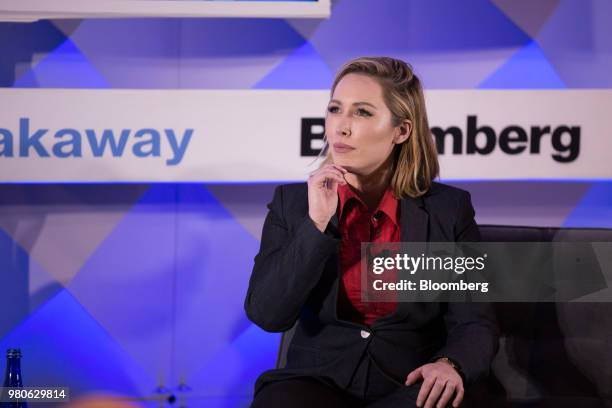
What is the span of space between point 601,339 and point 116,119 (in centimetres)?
199

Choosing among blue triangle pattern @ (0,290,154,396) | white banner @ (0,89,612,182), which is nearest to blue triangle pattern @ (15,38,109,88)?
white banner @ (0,89,612,182)

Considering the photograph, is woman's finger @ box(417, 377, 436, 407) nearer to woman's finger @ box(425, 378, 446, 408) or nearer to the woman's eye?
woman's finger @ box(425, 378, 446, 408)

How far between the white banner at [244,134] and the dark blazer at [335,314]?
778 mm

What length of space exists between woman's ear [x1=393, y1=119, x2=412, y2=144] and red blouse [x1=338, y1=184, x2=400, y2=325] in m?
0.16

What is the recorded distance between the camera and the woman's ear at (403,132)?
89.7 inches

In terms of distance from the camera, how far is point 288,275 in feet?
6.64

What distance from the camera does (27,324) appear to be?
3223 millimetres

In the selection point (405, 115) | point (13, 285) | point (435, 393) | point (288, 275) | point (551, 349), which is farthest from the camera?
point (13, 285)

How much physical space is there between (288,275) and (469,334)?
539mm

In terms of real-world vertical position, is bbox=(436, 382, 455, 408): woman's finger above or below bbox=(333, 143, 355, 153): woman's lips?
below

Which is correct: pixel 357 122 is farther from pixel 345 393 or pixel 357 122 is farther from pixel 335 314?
pixel 345 393

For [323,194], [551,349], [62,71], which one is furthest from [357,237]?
[62,71]

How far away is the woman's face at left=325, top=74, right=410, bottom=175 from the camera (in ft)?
7.25

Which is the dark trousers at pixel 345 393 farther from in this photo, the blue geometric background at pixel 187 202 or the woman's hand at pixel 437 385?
the blue geometric background at pixel 187 202
